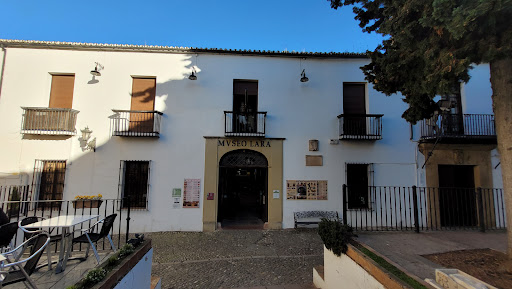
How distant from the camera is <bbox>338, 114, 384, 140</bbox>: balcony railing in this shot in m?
8.58

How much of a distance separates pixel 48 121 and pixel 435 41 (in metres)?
10.8

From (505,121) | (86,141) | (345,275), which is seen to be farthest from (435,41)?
(86,141)

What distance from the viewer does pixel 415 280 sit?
274 centimetres

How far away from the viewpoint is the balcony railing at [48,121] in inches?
309

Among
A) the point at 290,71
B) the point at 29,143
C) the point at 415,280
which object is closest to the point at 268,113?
the point at 290,71

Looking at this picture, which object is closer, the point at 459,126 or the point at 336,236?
the point at 336,236

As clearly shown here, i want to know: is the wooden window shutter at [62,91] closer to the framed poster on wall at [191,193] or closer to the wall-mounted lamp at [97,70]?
the wall-mounted lamp at [97,70]

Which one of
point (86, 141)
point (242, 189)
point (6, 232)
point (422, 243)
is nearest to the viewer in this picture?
point (6, 232)

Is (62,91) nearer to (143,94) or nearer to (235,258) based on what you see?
(143,94)

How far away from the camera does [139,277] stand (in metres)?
3.73

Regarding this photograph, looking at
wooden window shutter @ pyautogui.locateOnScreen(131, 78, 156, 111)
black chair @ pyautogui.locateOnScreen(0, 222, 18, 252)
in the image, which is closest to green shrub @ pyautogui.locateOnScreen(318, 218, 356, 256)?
black chair @ pyautogui.locateOnScreen(0, 222, 18, 252)

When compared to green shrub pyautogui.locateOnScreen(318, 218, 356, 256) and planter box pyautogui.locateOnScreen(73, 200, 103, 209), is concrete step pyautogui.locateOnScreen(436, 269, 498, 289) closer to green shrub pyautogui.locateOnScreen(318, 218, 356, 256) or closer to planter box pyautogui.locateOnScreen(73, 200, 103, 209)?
→ green shrub pyautogui.locateOnScreen(318, 218, 356, 256)

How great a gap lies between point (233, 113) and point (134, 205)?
478 cm

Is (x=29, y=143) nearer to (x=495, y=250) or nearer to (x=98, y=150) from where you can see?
(x=98, y=150)
